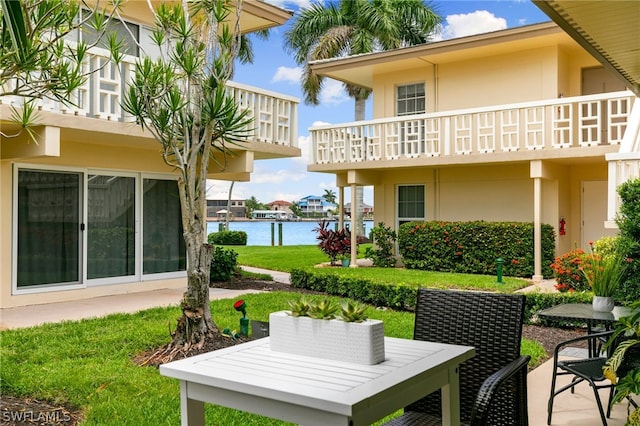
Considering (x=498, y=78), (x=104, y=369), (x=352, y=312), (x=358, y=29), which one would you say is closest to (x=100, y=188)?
(x=104, y=369)

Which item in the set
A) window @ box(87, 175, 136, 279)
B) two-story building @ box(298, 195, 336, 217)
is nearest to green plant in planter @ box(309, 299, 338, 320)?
window @ box(87, 175, 136, 279)

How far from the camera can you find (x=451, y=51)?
1562 centimetres

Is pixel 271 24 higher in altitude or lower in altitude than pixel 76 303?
higher

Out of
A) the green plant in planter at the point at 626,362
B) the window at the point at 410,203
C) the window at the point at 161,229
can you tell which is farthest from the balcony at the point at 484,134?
the green plant in planter at the point at 626,362

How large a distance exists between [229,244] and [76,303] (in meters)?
19.7

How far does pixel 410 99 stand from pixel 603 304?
13.6 m

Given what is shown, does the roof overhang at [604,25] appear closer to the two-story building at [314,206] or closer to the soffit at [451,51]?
the soffit at [451,51]

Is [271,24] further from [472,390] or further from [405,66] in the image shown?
[472,390]

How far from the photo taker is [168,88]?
23.3 feet

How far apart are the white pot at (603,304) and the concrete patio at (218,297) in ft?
2.58

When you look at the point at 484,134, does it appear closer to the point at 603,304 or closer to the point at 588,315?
the point at 603,304

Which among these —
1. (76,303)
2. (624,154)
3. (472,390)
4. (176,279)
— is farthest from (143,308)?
(624,154)

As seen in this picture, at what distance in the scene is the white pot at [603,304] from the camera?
519 centimetres

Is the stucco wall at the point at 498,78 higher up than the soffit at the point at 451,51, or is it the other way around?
the soffit at the point at 451,51
